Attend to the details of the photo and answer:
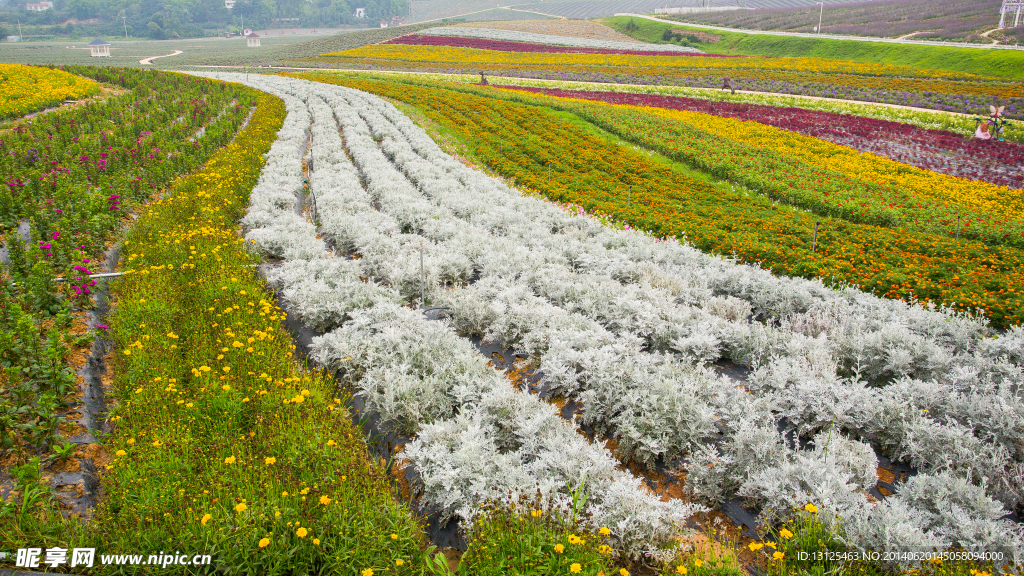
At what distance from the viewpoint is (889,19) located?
7869cm

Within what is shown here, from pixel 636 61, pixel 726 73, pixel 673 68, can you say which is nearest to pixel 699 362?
pixel 726 73

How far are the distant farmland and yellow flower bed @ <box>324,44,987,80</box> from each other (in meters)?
19.7

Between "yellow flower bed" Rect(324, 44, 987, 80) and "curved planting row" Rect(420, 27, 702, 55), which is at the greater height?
"curved planting row" Rect(420, 27, 702, 55)

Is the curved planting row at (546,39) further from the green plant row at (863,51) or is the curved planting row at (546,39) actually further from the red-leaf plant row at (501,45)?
the green plant row at (863,51)

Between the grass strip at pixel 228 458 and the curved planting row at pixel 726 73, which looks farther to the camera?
the curved planting row at pixel 726 73

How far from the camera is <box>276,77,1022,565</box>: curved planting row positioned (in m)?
4.41

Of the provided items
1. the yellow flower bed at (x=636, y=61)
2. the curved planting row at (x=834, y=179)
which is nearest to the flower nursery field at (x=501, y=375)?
the curved planting row at (x=834, y=179)

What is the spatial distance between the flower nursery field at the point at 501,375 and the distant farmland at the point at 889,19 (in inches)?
2730

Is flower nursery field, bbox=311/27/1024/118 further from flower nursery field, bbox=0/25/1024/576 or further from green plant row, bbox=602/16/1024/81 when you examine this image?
flower nursery field, bbox=0/25/1024/576

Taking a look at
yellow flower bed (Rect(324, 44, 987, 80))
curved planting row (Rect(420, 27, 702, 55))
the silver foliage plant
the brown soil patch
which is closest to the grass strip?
the silver foliage plant

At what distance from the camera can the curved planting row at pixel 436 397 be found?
162 inches

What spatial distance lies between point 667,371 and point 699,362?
763 mm

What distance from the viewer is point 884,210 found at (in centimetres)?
1424

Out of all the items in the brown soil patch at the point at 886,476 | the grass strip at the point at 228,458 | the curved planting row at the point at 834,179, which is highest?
the curved planting row at the point at 834,179
